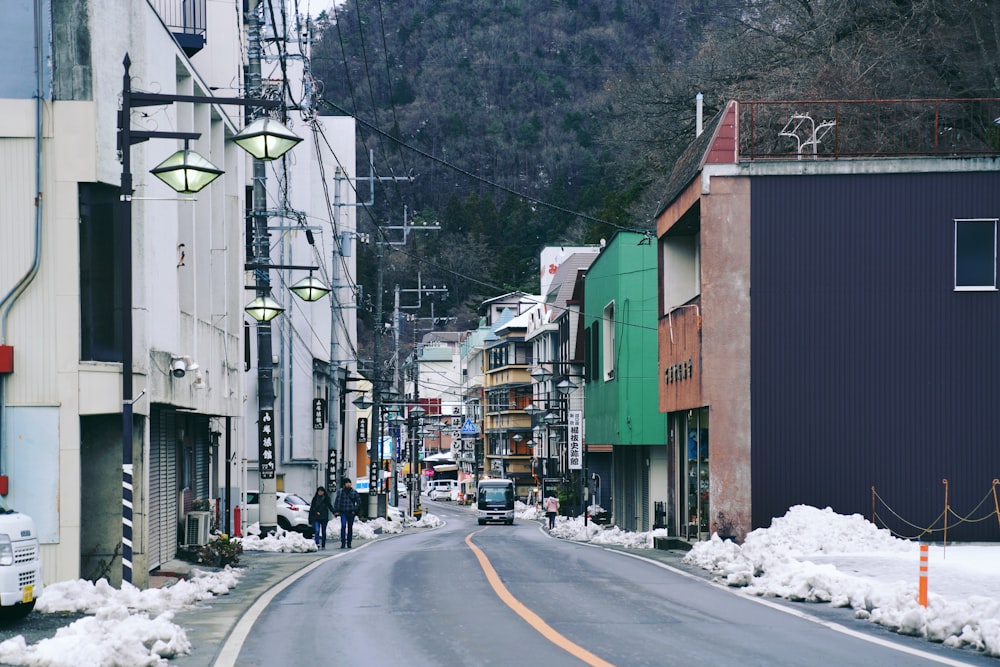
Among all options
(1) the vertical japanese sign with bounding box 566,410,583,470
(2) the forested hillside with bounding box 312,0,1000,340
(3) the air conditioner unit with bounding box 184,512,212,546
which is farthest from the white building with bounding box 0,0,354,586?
(1) the vertical japanese sign with bounding box 566,410,583,470

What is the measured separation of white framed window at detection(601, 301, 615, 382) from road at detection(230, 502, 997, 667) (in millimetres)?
28935

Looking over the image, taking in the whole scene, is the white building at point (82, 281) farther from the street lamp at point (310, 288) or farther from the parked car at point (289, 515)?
the parked car at point (289, 515)

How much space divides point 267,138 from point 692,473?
19.0 m

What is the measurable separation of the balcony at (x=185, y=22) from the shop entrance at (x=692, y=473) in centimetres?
1417

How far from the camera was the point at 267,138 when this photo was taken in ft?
46.3

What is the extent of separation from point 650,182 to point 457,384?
9266 centimetres

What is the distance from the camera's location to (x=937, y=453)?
25.4m

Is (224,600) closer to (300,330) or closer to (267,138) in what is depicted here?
(267,138)

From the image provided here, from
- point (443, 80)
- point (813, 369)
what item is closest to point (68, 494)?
point (813, 369)

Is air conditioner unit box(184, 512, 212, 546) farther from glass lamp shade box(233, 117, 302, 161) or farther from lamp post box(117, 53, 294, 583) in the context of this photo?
glass lamp shade box(233, 117, 302, 161)

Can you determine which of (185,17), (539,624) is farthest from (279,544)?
(539,624)

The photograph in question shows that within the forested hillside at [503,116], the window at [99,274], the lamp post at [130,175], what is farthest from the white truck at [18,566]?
the forested hillside at [503,116]

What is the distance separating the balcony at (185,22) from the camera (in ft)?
82.9

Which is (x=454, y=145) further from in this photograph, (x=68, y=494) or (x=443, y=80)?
(x=68, y=494)
